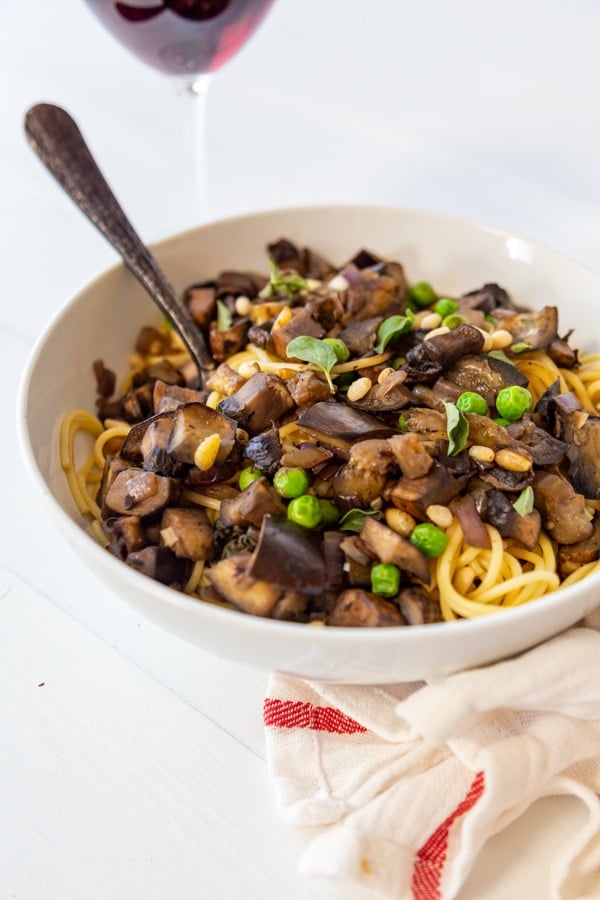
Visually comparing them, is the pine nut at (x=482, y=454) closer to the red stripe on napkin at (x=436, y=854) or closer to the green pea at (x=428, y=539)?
the green pea at (x=428, y=539)

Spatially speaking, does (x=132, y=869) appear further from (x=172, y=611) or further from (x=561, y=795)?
(x=561, y=795)

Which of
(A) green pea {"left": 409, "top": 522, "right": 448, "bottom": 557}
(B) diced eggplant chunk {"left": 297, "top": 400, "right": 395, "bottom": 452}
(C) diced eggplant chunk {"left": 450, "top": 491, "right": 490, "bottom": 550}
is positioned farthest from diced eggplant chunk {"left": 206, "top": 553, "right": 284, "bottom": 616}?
(C) diced eggplant chunk {"left": 450, "top": 491, "right": 490, "bottom": 550}

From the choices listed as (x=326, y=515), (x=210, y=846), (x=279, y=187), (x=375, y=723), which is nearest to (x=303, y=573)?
(x=326, y=515)

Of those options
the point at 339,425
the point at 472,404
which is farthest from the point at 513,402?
the point at 339,425

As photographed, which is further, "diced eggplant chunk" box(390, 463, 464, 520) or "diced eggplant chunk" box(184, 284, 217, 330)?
"diced eggplant chunk" box(184, 284, 217, 330)

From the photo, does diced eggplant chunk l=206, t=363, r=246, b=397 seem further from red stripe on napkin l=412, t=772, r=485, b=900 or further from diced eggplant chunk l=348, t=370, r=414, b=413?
red stripe on napkin l=412, t=772, r=485, b=900

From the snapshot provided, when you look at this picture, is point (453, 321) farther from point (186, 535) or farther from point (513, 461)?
point (186, 535)
